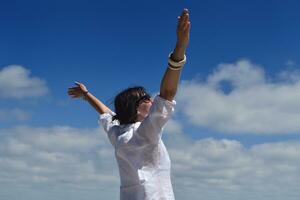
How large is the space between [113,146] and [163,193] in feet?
4.17

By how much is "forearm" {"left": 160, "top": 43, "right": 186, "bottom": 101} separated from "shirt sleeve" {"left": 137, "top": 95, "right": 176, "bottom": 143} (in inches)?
3.3

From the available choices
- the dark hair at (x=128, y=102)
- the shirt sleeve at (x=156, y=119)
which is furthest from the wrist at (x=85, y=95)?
the shirt sleeve at (x=156, y=119)

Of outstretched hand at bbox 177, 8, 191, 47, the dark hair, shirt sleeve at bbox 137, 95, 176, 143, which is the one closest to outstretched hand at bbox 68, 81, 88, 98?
the dark hair

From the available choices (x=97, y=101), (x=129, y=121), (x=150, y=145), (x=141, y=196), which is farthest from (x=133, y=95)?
(x=97, y=101)

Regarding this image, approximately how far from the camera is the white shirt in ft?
23.7

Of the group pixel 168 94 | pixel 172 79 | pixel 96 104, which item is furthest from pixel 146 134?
pixel 96 104

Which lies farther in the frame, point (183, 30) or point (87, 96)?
point (87, 96)

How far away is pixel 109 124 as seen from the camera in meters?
8.80

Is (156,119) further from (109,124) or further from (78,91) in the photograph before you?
(78,91)

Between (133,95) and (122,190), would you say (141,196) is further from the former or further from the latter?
(133,95)

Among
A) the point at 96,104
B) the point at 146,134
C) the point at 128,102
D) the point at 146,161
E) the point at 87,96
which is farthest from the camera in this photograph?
the point at 87,96

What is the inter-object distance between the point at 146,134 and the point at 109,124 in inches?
63.1

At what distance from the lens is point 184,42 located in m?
6.67

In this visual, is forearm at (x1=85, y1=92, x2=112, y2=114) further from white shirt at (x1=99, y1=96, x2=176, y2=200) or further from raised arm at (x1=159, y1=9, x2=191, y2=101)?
raised arm at (x1=159, y1=9, x2=191, y2=101)
